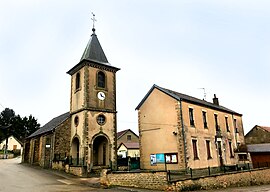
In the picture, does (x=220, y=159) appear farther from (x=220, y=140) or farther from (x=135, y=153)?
(x=135, y=153)

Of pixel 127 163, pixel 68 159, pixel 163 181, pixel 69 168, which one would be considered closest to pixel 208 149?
pixel 127 163

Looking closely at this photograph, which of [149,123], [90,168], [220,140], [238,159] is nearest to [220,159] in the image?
[220,140]

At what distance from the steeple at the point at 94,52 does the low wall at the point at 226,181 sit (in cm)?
1611

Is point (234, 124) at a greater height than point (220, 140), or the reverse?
point (234, 124)

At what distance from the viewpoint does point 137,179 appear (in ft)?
48.4

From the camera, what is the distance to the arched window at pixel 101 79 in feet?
80.8

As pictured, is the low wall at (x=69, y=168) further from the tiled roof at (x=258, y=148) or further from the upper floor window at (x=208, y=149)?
the tiled roof at (x=258, y=148)

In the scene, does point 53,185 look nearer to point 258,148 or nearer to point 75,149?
point 75,149

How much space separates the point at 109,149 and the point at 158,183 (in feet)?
33.7

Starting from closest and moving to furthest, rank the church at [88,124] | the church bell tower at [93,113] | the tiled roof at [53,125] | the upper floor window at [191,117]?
1. the upper floor window at [191,117]
2. the church bell tower at [93,113]
3. the church at [88,124]
4. the tiled roof at [53,125]

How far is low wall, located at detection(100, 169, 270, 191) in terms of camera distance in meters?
13.6

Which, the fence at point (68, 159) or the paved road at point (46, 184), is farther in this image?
the fence at point (68, 159)

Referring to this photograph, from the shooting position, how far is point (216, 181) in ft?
52.2

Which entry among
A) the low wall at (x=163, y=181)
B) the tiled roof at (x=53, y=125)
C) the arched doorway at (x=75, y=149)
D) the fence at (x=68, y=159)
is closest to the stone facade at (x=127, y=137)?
the tiled roof at (x=53, y=125)
